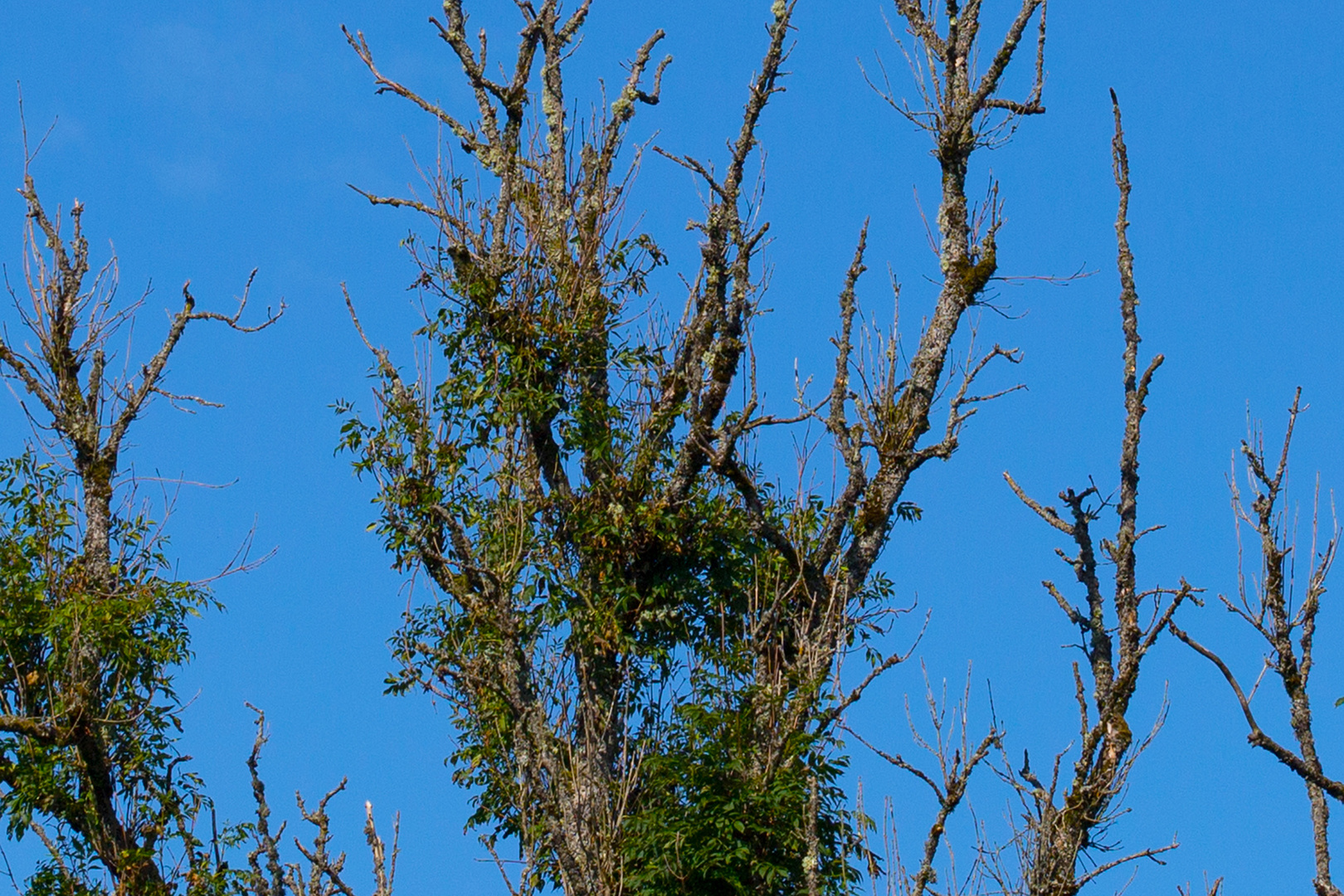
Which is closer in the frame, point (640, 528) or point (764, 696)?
point (764, 696)

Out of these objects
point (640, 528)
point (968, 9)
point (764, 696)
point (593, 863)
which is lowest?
point (593, 863)

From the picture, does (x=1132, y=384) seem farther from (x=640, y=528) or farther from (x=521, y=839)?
(x=521, y=839)

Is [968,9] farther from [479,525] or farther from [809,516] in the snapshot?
[479,525]

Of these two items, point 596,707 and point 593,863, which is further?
point 596,707

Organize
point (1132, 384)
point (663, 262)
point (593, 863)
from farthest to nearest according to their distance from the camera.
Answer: point (663, 262), point (1132, 384), point (593, 863)

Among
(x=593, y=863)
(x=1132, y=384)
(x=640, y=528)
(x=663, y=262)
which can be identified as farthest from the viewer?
(x=663, y=262)

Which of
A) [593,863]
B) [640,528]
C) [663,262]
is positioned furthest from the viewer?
[663,262]

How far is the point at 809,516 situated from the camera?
16.2m

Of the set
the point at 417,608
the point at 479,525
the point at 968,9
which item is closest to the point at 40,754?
the point at 417,608

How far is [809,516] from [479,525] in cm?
339

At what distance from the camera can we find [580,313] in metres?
16.8

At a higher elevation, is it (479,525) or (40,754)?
(479,525)

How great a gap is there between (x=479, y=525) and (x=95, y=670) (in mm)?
4246

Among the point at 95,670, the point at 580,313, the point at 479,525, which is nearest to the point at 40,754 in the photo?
the point at 95,670
